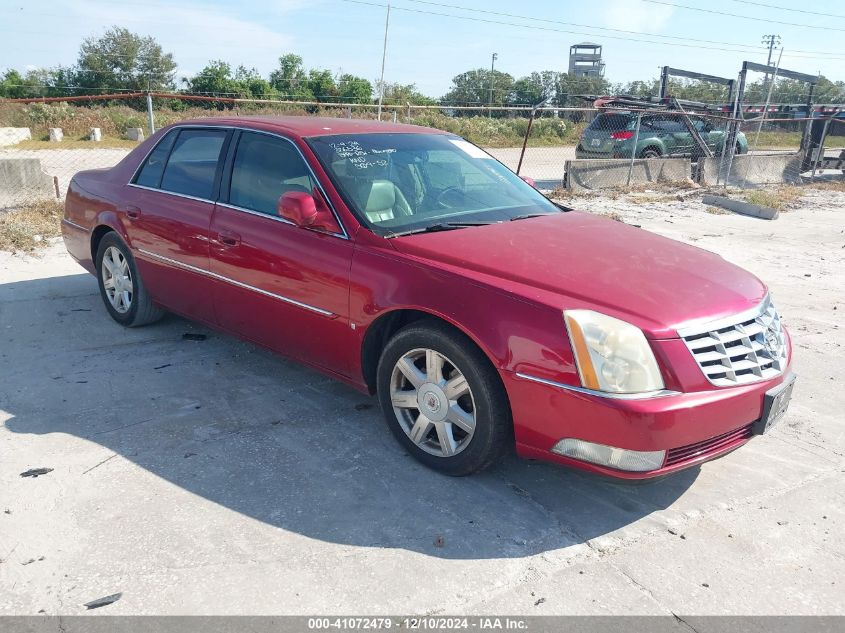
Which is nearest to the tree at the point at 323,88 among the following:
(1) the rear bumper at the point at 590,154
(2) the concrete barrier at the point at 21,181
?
(1) the rear bumper at the point at 590,154

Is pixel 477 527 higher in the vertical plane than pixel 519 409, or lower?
lower

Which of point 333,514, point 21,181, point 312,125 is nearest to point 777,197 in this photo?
point 312,125

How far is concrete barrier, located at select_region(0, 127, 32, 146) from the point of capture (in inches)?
904

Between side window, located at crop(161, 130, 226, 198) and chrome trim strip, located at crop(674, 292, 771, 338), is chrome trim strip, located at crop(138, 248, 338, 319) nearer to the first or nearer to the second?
side window, located at crop(161, 130, 226, 198)

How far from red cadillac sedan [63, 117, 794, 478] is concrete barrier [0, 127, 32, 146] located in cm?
2162

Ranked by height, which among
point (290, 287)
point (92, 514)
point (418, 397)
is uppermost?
point (290, 287)

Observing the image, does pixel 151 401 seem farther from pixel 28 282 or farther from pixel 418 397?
pixel 28 282

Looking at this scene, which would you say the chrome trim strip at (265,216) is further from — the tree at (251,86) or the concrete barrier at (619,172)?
the tree at (251,86)

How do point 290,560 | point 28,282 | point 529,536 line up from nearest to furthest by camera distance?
1. point 290,560
2. point 529,536
3. point 28,282

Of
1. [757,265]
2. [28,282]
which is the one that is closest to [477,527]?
[28,282]

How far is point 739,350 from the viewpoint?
310 cm

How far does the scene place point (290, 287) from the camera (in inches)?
156
